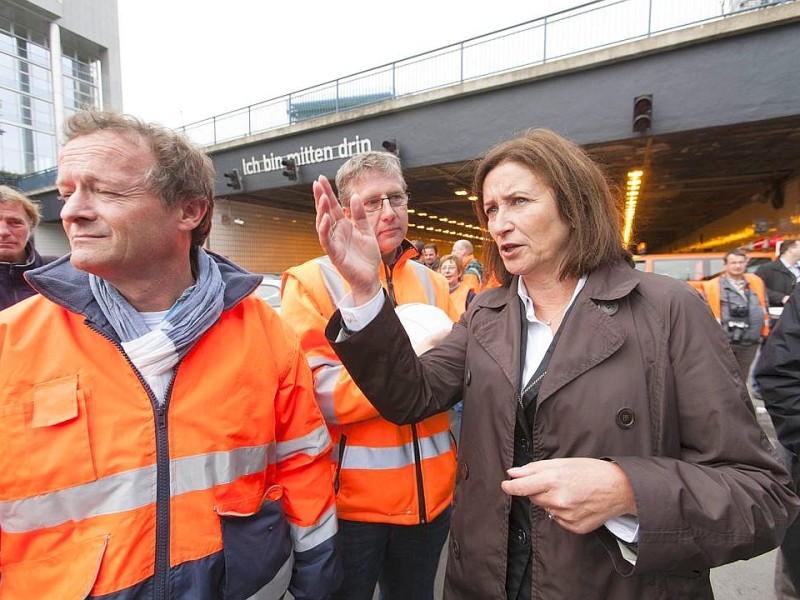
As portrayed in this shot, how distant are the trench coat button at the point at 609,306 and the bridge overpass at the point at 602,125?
87.9 inches

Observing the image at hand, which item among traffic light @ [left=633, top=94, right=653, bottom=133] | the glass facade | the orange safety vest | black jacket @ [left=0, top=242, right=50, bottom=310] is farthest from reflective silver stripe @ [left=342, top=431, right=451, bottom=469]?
the glass facade

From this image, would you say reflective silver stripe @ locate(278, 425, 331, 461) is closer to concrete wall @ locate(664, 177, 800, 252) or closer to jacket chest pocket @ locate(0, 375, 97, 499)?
jacket chest pocket @ locate(0, 375, 97, 499)

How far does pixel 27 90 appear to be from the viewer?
24.3 m

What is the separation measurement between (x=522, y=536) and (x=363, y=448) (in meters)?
0.66

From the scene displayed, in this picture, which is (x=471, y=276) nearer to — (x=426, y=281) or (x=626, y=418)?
(x=426, y=281)

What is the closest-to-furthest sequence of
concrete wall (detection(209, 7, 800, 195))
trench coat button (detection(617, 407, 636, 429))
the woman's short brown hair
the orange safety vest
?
trench coat button (detection(617, 407, 636, 429)), the woman's short brown hair, the orange safety vest, concrete wall (detection(209, 7, 800, 195))

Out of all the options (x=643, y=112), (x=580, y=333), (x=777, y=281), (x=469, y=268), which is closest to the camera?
(x=580, y=333)

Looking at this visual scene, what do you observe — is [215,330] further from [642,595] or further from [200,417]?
[642,595]

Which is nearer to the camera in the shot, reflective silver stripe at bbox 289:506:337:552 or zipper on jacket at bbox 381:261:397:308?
reflective silver stripe at bbox 289:506:337:552

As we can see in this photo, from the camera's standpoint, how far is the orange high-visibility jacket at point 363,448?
66.1 inches

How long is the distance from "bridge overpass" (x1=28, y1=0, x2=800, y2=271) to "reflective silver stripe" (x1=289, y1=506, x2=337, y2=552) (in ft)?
9.69

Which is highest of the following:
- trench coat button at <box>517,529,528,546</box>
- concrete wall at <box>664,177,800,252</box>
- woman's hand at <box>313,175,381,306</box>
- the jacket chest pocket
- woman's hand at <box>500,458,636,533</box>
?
concrete wall at <box>664,177,800,252</box>

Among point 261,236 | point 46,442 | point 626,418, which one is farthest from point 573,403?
point 261,236

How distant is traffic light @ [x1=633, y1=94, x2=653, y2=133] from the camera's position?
7336mm
